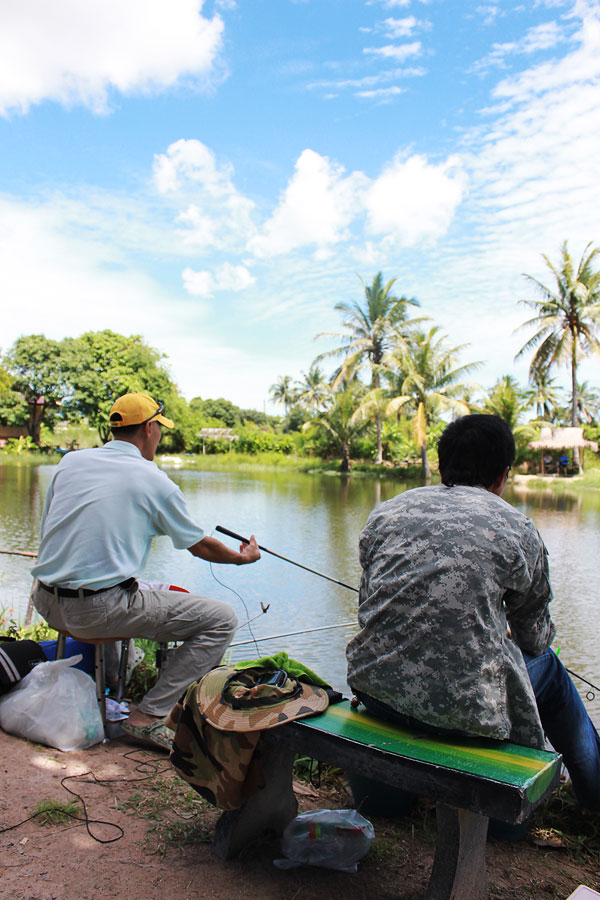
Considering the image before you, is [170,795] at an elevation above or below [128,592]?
below

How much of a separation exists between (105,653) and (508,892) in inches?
75.1

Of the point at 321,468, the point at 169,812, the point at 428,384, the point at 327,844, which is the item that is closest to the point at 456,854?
the point at 327,844

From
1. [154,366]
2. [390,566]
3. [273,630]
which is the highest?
[154,366]

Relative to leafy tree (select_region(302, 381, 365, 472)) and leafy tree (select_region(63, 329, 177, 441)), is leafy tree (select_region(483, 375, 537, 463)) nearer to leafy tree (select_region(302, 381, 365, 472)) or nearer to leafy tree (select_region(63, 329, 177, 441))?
leafy tree (select_region(302, 381, 365, 472))

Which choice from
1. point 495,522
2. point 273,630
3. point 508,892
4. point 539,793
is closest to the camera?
point 539,793

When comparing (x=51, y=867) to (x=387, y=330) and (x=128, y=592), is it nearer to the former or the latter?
(x=128, y=592)

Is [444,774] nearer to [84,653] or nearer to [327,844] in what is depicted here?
[327,844]

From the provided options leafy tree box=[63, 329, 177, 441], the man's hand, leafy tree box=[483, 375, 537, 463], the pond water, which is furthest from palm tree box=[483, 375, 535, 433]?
the man's hand

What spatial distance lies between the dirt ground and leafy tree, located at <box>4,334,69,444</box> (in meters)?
38.2

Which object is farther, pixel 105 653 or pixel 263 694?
pixel 105 653

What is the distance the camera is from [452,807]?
1.63m

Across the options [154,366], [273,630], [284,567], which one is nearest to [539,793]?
[273,630]

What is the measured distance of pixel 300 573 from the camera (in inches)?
316

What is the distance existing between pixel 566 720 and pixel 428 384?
26.7 meters
